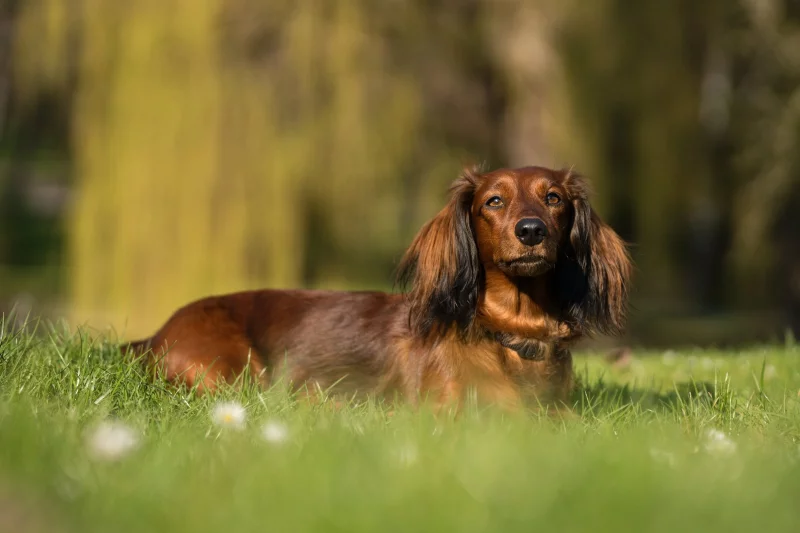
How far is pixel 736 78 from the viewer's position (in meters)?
10.8

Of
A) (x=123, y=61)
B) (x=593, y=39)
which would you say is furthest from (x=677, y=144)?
(x=123, y=61)

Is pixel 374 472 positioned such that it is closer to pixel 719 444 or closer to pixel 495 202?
pixel 719 444

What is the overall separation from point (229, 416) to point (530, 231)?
119cm

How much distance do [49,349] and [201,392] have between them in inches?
24.6

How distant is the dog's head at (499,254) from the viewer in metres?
3.51

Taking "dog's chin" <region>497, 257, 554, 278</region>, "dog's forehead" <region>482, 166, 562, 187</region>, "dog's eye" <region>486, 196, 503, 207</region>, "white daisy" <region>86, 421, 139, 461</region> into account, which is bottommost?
"white daisy" <region>86, 421, 139, 461</region>

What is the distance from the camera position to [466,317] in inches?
141

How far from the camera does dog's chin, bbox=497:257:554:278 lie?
10.8ft

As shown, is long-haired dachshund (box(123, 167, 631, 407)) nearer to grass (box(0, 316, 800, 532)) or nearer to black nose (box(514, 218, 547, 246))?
black nose (box(514, 218, 547, 246))

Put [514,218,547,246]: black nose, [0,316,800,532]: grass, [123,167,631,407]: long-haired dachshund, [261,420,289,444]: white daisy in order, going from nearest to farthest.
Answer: [0,316,800,532]: grass
[261,420,289,444]: white daisy
[514,218,547,246]: black nose
[123,167,631,407]: long-haired dachshund

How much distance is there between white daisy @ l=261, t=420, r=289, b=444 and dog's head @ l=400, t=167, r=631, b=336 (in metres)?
1.19

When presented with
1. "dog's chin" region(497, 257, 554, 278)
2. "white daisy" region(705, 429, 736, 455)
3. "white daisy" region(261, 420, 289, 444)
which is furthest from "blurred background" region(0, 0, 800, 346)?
"white daisy" region(261, 420, 289, 444)

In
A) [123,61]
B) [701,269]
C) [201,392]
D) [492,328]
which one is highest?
[123,61]

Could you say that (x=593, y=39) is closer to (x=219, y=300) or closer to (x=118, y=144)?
(x=118, y=144)
